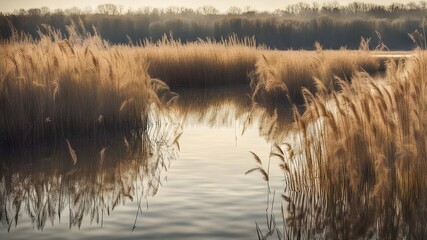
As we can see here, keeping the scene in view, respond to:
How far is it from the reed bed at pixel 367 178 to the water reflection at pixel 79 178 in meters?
1.43

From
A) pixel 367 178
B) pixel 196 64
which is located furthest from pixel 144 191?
pixel 196 64

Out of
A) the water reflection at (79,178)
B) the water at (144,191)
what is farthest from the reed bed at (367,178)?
the water reflection at (79,178)

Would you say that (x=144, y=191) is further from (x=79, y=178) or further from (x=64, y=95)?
(x=64, y=95)

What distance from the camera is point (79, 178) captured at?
6488 millimetres

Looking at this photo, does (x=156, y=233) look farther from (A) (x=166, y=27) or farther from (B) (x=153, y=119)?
(A) (x=166, y=27)

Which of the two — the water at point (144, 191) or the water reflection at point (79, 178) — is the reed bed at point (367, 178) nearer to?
the water at point (144, 191)

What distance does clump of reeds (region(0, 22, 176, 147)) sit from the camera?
862 cm

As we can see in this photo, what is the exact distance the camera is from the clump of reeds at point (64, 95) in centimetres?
862

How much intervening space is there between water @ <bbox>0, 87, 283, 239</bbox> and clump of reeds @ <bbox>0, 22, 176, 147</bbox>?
57 cm

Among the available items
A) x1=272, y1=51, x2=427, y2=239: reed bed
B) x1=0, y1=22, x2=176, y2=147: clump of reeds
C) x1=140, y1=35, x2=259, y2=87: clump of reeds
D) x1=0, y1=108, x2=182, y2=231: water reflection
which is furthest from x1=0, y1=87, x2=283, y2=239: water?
x1=140, y1=35, x2=259, y2=87: clump of reeds

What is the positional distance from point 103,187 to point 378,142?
7.97ft

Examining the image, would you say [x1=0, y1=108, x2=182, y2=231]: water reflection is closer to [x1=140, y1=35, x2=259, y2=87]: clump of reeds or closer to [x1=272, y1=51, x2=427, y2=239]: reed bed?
[x1=272, y1=51, x2=427, y2=239]: reed bed

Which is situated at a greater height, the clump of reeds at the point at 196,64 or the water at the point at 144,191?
the water at the point at 144,191

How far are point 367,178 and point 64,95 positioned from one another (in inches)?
192
